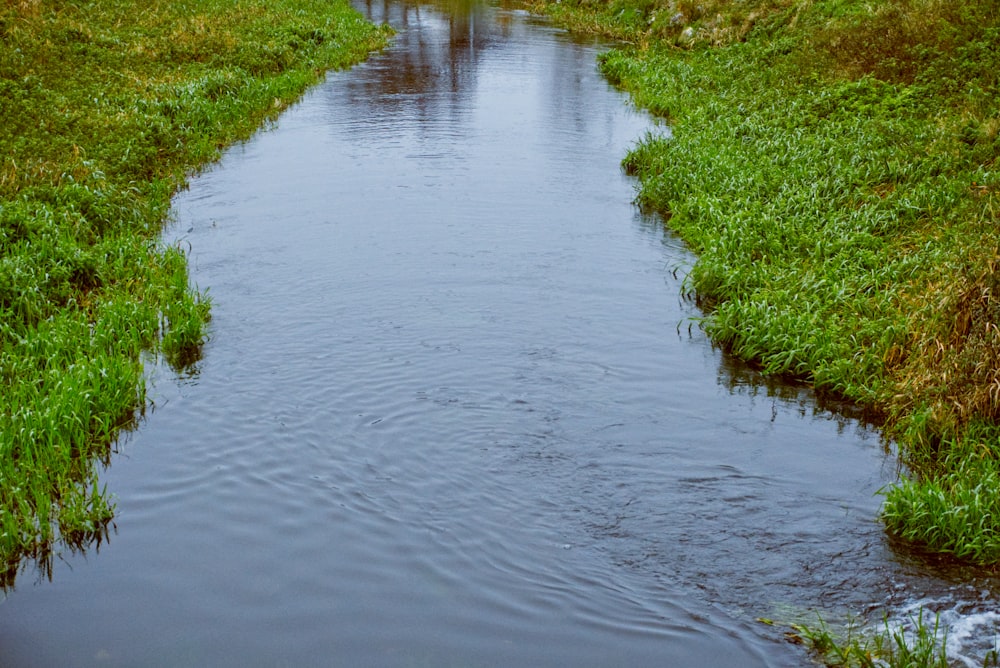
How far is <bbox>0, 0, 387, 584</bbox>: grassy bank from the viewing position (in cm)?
916

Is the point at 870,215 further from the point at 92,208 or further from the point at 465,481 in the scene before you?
the point at 92,208

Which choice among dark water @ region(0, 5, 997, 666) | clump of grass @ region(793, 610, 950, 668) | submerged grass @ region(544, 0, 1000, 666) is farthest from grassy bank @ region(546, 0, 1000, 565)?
clump of grass @ region(793, 610, 950, 668)

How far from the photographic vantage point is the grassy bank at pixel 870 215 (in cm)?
968

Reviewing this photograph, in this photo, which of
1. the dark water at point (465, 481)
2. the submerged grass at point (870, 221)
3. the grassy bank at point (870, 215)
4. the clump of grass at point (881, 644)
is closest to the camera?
the clump of grass at point (881, 644)

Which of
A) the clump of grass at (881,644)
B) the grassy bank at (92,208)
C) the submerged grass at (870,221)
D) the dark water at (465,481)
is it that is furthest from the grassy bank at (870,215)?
the grassy bank at (92,208)

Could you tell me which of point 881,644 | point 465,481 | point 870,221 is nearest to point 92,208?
point 465,481

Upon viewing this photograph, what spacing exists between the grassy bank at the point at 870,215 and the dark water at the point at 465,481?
51cm

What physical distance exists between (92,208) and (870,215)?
37.3 ft

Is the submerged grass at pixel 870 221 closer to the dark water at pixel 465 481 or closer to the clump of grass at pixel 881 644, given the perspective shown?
the clump of grass at pixel 881 644

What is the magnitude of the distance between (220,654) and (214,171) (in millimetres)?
14509

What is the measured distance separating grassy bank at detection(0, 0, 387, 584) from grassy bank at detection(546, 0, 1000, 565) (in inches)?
274

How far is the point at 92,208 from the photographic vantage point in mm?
15086

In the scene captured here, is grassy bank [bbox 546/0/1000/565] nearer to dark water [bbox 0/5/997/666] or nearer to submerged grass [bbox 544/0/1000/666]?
submerged grass [bbox 544/0/1000/666]

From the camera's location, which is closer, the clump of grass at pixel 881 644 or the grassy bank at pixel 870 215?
the clump of grass at pixel 881 644
